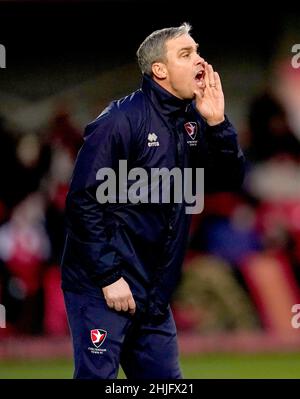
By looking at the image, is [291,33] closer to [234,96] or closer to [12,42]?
[234,96]

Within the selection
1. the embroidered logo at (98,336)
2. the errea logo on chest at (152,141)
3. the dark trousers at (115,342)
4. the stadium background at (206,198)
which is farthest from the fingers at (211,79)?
the stadium background at (206,198)

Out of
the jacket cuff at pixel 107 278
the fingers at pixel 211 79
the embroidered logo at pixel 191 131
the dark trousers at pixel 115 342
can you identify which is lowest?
the dark trousers at pixel 115 342

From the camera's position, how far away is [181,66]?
5.60 m

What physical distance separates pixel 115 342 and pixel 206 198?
416cm

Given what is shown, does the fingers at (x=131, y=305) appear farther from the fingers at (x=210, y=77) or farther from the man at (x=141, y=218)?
the fingers at (x=210, y=77)

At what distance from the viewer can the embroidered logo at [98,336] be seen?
548cm

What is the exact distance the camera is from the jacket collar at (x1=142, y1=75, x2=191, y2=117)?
18.4 feet

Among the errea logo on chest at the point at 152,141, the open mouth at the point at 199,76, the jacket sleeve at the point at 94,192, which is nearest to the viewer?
the jacket sleeve at the point at 94,192

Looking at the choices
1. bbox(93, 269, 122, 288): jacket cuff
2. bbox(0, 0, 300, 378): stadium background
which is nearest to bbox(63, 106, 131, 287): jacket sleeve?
bbox(93, 269, 122, 288): jacket cuff

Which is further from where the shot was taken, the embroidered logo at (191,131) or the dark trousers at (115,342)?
the embroidered logo at (191,131)

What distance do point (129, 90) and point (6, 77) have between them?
3.53 feet

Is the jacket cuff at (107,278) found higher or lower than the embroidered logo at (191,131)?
lower

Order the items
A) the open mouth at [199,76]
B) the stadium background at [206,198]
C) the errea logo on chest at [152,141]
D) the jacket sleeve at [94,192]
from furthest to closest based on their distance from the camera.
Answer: the stadium background at [206,198], the open mouth at [199,76], the errea logo on chest at [152,141], the jacket sleeve at [94,192]
